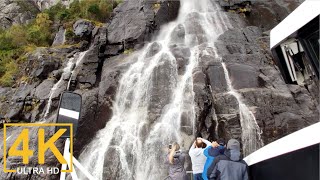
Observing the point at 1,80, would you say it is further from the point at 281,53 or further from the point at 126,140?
the point at 281,53

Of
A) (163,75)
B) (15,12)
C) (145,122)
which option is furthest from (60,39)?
(15,12)

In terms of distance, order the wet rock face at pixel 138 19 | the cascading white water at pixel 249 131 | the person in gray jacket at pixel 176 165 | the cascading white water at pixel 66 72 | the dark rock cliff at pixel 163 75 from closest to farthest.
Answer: the person in gray jacket at pixel 176 165, the cascading white water at pixel 249 131, the dark rock cliff at pixel 163 75, the cascading white water at pixel 66 72, the wet rock face at pixel 138 19

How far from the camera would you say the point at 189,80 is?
1820 centimetres

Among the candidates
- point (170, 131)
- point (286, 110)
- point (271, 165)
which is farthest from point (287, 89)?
point (271, 165)

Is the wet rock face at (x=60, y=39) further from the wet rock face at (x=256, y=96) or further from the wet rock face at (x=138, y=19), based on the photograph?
the wet rock face at (x=256, y=96)

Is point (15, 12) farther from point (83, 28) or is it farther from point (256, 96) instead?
point (256, 96)

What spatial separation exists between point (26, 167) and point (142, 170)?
5.24m

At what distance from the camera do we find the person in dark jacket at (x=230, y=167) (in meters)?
4.87

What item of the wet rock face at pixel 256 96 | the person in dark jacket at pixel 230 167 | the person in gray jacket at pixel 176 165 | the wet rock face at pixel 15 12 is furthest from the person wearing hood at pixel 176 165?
the wet rock face at pixel 15 12

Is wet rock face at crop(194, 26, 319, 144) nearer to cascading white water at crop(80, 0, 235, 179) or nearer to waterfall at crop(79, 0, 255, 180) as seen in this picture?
waterfall at crop(79, 0, 255, 180)

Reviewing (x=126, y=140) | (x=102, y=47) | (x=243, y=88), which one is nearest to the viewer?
(x=126, y=140)

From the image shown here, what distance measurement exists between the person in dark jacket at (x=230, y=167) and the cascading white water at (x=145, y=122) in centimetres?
954

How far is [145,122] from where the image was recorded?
642 inches

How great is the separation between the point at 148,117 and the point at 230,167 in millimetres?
11732
